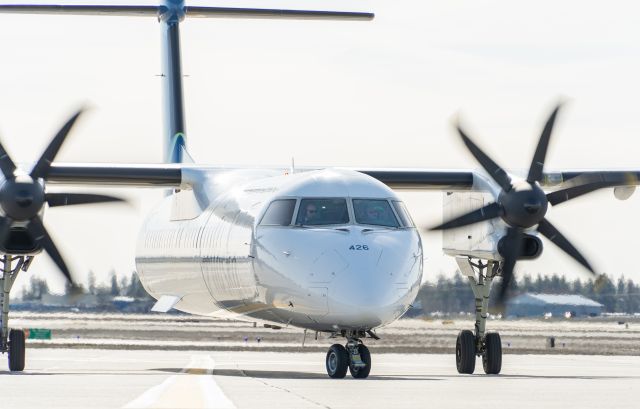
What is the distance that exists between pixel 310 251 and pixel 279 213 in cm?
153

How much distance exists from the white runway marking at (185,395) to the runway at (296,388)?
0.01 meters

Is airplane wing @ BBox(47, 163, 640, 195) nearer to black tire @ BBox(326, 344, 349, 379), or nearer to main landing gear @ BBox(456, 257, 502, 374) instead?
main landing gear @ BBox(456, 257, 502, 374)

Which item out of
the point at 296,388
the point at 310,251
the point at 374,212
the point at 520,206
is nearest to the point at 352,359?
the point at 310,251

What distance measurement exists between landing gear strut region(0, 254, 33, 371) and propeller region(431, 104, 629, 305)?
8.83m

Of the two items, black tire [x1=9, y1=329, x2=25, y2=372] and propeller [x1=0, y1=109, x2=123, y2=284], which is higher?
propeller [x1=0, y1=109, x2=123, y2=284]

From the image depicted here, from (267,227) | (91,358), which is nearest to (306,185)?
(267,227)

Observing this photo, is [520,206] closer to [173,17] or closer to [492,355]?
[492,355]

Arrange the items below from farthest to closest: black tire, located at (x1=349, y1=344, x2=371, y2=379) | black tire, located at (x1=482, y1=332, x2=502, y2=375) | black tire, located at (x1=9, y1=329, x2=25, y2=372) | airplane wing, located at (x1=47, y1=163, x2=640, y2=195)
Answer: airplane wing, located at (x1=47, y1=163, x2=640, y2=195)
black tire, located at (x1=482, y1=332, x2=502, y2=375)
black tire, located at (x1=9, y1=329, x2=25, y2=372)
black tire, located at (x1=349, y1=344, x2=371, y2=379)

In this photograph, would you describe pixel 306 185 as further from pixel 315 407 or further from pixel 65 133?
pixel 315 407

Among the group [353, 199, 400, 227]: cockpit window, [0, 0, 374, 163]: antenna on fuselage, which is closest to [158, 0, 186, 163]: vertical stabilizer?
[0, 0, 374, 163]: antenna on fuselage

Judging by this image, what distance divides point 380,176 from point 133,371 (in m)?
7.42

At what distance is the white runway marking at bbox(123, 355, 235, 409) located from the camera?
17266 millimetres

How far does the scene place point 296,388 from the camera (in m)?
21.1

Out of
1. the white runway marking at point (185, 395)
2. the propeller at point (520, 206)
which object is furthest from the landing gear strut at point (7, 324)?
the propeller at point (520, 206)
